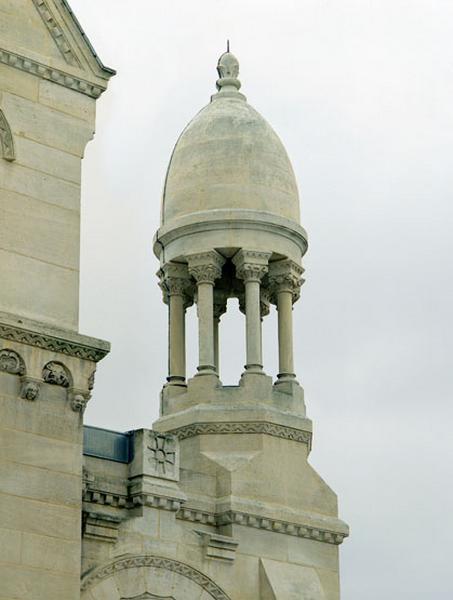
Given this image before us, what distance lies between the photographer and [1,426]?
25859 millimetres

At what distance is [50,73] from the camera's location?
28.7m

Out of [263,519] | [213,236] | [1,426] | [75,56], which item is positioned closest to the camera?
[1,426]

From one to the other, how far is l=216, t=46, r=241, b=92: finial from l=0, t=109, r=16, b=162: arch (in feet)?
36.4

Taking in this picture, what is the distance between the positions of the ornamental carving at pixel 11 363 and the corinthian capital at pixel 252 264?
970cm

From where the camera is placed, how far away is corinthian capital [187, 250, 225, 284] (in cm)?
3531

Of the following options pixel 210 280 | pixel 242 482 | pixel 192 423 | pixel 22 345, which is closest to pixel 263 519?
pixel 242 482

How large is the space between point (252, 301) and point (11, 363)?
9695 mm

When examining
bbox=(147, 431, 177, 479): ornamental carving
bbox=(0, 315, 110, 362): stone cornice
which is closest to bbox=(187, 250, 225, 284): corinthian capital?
bbox=(147, 431, 177, 479): ornamental carving

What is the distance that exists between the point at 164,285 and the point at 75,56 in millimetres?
8643

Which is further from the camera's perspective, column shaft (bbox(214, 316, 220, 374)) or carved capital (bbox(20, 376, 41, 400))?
column shaft (bbox(214, 316, 220, 374))

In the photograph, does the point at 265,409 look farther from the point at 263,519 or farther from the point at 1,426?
the point at 1,426

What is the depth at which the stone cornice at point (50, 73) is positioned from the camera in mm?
28141

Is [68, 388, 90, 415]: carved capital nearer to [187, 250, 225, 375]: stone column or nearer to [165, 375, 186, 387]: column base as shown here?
[187, 250, 225, 375]: stone column

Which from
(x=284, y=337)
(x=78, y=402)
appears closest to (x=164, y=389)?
(x=284, y=337)
